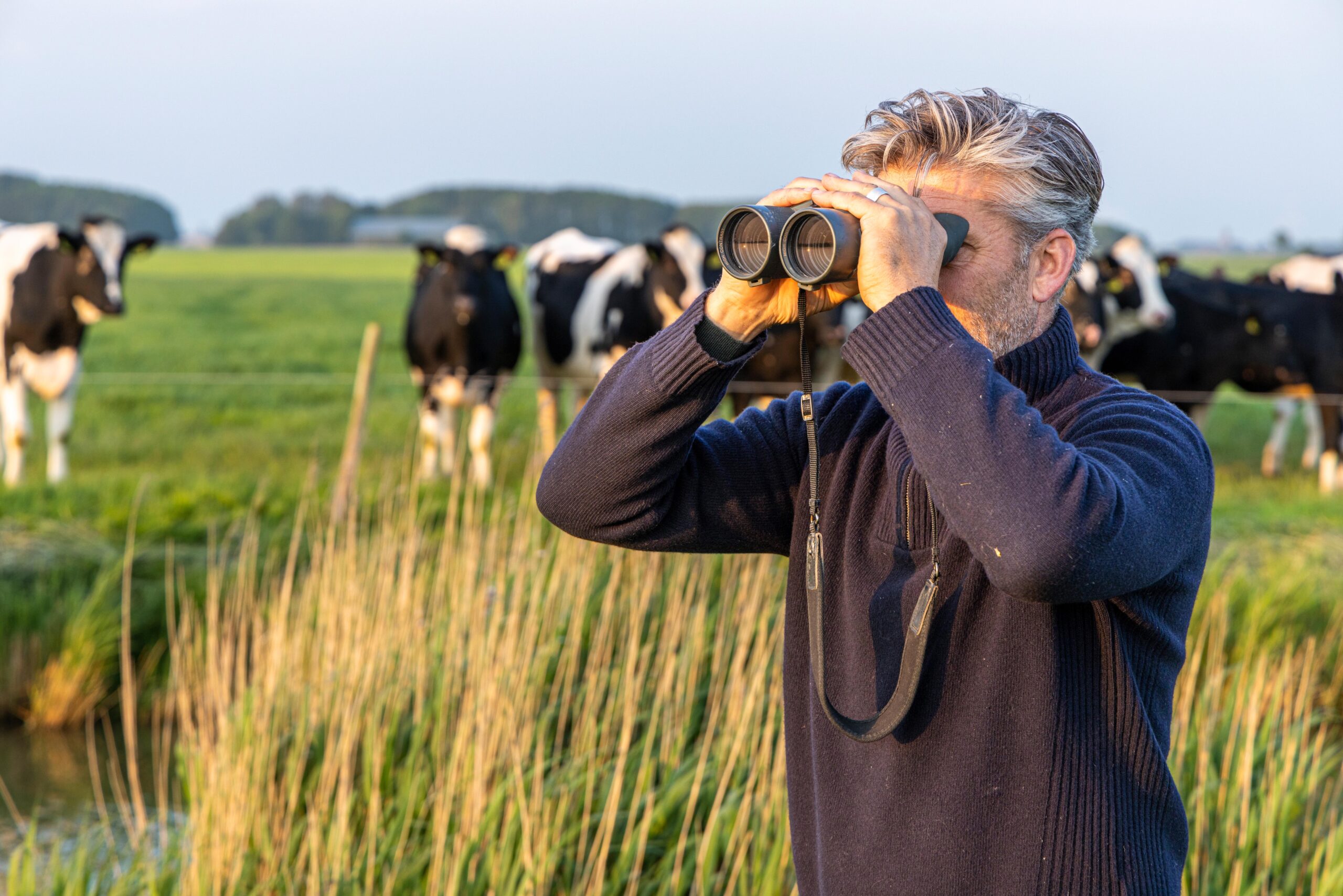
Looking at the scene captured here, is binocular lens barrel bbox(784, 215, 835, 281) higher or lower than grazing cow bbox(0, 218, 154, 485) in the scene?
higher

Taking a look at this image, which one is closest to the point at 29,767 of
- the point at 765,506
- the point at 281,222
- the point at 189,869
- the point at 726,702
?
the point at 189,869

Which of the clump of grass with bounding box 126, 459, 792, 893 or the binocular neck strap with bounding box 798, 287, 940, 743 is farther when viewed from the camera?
the clump of grass with bounding box 126, 459, 792, 893

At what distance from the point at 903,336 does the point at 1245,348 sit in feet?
38.6

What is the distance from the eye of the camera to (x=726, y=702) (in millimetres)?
3768

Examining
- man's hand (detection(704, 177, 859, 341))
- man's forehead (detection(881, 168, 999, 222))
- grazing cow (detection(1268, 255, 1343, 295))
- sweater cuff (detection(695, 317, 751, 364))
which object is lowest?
sweater cuff (detection(695, 317, 751, 364))

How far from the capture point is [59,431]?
364 inches

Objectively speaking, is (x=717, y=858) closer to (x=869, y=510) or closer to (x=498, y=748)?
(x=498, y=748)

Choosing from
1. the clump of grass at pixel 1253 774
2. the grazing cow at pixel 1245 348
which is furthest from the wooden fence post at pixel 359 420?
the grazing cow at pixel 1245 348

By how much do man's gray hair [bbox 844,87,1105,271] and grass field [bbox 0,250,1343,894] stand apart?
64.4 inches

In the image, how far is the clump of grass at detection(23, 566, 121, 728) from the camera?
5410 millimetres

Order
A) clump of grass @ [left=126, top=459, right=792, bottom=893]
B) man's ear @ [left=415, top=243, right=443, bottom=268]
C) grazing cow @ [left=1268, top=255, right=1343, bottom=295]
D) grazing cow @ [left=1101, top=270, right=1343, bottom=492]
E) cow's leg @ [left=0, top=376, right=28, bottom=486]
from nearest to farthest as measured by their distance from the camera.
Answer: clump of grass @ [left=126, top=459, right=792, bottom=893] < cow's leg @ [left=0, top=376, right=28, bottom=486] < man's ear @ [left=415, top=243, right=443, bottom=268] < grazing cow @ [left=1101, top=270, right=1343, bottom=492] < grazing cow @ [left=1268, top=255, right=1343, bottom=295]

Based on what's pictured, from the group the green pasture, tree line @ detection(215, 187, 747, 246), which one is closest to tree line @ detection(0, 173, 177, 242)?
tree line @ detection(215, 187, 747, 246)

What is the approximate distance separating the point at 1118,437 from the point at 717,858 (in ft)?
6.66

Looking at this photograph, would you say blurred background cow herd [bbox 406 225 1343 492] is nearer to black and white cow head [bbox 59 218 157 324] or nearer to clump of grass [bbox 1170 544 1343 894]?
black and white cow head [bbox 59 218 157 324]
